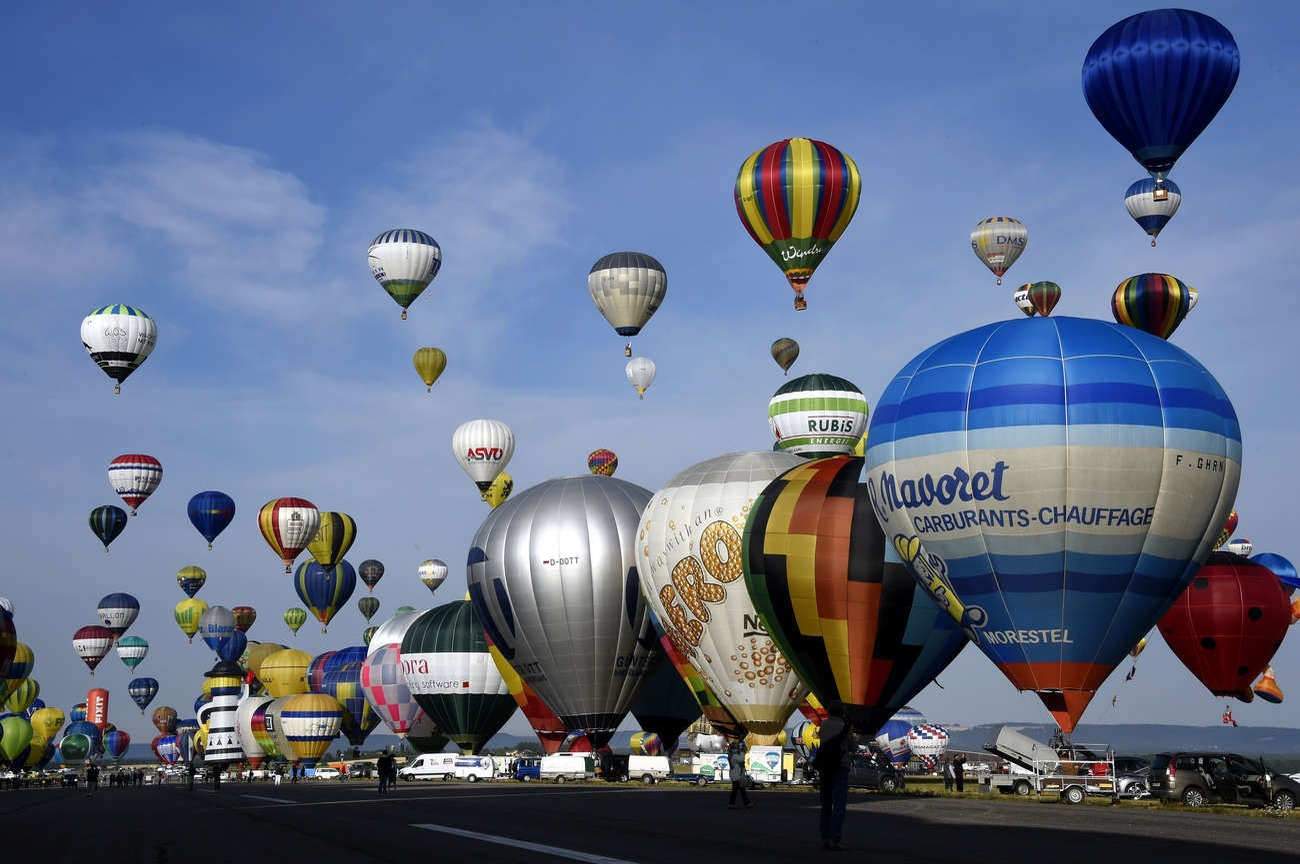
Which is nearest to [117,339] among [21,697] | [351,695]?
[351,695]

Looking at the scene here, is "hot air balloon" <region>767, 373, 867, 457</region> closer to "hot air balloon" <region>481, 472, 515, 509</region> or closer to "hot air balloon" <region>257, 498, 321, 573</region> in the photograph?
"hot air balloon" <region>481, 472, 515, 509</region>

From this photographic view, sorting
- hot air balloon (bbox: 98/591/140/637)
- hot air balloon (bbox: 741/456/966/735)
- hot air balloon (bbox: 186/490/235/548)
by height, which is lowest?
hot air balloon (bbox: 741/456/966/735)

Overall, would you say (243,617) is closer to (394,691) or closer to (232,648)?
(232,648)

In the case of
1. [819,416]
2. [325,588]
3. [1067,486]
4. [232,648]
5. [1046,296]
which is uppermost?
[1046,296]

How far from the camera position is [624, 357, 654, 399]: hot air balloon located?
317 feet

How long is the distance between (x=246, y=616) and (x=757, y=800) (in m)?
119

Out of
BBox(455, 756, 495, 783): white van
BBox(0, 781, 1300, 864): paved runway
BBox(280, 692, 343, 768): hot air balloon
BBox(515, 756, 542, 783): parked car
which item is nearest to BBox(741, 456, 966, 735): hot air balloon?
BBox(0, 781, 1300, 864): paved runway

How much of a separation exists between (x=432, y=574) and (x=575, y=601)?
258ft

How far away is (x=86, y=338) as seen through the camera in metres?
80.9

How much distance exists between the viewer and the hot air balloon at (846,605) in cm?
4412

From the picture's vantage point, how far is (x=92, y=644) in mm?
138500

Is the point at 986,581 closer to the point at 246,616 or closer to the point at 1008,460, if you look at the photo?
the point at 1008,460

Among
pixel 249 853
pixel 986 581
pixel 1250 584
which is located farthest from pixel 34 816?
pixel 1250 584

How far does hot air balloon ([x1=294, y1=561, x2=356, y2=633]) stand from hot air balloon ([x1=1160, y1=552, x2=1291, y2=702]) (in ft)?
229
